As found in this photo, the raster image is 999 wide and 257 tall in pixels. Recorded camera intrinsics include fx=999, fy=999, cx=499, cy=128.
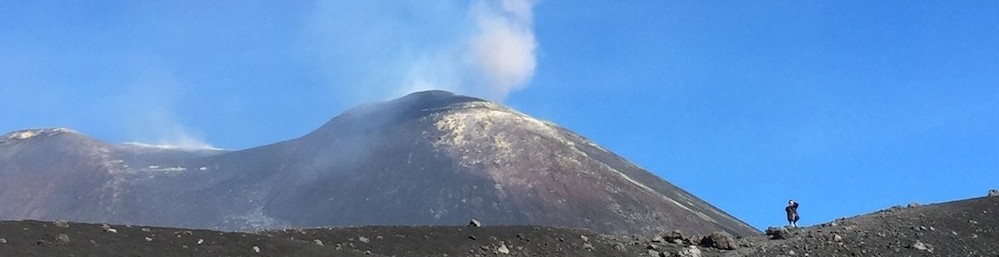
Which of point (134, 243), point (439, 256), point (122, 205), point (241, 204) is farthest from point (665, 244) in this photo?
point (122, 205)

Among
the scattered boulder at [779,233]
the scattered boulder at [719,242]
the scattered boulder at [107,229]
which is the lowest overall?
the scattered boulder at [107,229]

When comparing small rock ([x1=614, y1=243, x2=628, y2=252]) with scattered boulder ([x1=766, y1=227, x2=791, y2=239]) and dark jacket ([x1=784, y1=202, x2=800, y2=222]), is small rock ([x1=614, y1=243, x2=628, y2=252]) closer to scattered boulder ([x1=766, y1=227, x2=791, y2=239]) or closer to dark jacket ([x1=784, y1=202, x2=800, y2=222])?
scattered boulder ([x1=766, y1=227, x2=791, y2=239])

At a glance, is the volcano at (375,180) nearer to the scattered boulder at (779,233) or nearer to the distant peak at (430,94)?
the distant peak at (430,94)

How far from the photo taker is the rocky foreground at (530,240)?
1822 centimetres

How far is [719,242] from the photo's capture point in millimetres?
28234

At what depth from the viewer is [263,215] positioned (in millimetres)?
125625

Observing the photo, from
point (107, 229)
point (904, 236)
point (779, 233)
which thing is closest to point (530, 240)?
point (779, 233)

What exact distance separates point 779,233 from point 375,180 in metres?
105

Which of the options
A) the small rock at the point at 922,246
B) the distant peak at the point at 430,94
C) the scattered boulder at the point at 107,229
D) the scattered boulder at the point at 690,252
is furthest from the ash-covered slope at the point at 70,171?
the small rock at the point at 922,246

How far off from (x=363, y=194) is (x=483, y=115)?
32208 millimetres

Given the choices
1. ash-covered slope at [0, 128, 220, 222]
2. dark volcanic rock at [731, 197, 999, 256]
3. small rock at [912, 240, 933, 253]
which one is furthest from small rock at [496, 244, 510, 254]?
ash-covered slope at [0, 128, 220, 222]

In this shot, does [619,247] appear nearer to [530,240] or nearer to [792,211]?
[530,240]

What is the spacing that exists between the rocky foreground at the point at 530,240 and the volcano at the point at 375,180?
82.6m

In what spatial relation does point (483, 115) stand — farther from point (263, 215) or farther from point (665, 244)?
point (665, 244)
